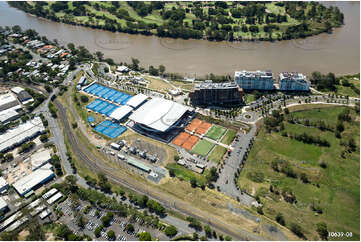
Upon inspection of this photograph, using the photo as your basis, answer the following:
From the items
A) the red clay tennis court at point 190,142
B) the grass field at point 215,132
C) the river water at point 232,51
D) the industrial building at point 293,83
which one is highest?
the river water at point 232,51

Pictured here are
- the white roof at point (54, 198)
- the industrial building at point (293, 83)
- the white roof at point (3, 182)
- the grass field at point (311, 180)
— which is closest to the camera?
the grass field at point (311, 180)

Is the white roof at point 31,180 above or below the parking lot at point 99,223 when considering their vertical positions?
above

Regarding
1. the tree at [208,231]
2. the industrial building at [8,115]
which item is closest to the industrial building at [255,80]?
the tree at [208,231]

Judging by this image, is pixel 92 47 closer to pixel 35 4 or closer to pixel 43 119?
pixel 43 119

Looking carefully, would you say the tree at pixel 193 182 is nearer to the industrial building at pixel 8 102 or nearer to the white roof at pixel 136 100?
the white roof at pixel 136 100

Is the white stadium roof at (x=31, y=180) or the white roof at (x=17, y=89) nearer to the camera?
the white stadium roof at (x=31, y=180)

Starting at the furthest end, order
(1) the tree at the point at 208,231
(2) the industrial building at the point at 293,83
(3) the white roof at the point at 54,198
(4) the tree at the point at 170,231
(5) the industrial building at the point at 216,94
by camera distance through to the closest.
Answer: (2) the industrial building at the point at 293,83 < (5) the industrial building at the point at 216,94 < (3) the white roof at the point at 54,198 < (1) the tree at the point at 208,231 < (4) the tree at the point at 170,231

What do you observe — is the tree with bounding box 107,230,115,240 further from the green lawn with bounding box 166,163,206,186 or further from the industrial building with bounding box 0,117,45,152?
the industrial building with bounding box 0,117,45,152
